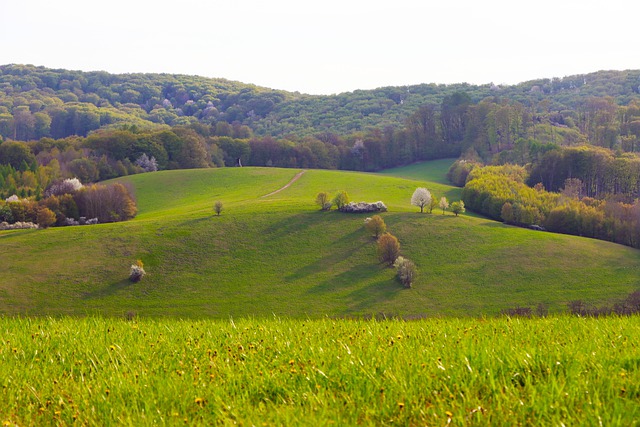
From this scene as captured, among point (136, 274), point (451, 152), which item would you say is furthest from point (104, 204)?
point (451, 152)

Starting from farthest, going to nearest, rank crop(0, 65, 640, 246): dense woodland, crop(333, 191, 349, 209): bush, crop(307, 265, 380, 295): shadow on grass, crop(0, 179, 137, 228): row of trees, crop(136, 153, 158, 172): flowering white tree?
crop(136, 153, 158, 172): flowering white tree
crop(0, 65, 640, 246): dense woodland
crop(333, 191, 349, 209): bush
crop(0, 179, 137, 228): row of trees
crop(307, 265, 380, 295): shadow on grass

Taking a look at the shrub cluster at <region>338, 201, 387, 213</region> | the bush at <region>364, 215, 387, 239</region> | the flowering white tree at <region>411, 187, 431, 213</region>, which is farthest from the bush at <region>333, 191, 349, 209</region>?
the flowering white tree at <region>411, 187, 431, 213</region>

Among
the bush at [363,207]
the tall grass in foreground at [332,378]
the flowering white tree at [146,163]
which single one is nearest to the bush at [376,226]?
the bush at [363,207]

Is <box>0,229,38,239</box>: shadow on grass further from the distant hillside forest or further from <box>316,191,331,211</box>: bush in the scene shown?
<box>316,191,331,211</box>: bush

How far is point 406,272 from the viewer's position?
242 feet

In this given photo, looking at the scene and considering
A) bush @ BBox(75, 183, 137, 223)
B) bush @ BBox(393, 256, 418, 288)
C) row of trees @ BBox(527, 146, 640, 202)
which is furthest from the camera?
row of trees @ BBox(527, 146, 640, 202)

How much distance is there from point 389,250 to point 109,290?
→ 37534 mm

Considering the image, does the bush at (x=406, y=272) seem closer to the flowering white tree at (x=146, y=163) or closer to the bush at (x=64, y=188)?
the bush at (x=64, y=188)

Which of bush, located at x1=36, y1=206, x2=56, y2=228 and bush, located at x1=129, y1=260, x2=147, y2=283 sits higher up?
bush, located at x1=36, y1=206, x2=56, y2=228

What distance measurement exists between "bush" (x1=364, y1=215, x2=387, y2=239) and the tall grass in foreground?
259 feet

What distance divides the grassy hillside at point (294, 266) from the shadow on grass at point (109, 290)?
0.42 feet

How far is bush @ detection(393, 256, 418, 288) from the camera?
73500mm

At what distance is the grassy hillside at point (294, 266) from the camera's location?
68562 mm

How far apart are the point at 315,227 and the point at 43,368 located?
84598 mm
